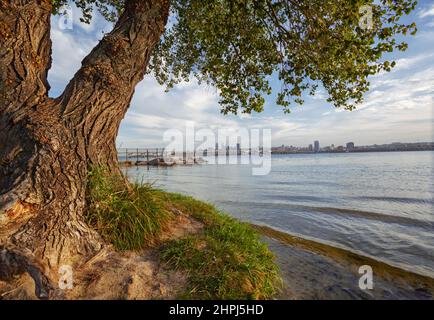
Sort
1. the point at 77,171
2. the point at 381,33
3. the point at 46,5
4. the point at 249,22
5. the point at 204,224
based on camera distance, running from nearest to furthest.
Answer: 1. the point at 77,171
2. the point at 46,5
3. the point at 381,33
4. the point at 204,224
5. the point at 249,22

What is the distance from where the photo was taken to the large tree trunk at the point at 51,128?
10.6 feet

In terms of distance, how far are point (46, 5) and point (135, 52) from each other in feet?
5.63

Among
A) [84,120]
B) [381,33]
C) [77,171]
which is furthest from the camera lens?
[381,33]

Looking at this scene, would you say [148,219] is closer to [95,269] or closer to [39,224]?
[95,269]

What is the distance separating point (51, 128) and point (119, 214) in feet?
5.47

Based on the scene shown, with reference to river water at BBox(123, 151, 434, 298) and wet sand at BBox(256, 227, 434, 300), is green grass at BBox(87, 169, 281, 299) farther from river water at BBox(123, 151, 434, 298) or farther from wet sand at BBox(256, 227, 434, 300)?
river water at BBox(123, 151, 434, 298)

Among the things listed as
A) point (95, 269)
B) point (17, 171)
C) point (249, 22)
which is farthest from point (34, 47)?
point (249, 22)

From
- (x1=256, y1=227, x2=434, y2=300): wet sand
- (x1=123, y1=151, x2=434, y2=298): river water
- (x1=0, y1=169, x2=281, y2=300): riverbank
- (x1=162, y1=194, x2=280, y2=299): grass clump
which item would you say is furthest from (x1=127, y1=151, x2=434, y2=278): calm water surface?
(x1=162, y1=194, x2=280, y2=299): grass clump

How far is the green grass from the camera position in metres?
3.53

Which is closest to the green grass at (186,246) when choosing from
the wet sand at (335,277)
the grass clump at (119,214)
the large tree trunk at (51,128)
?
the grass clump at (119,214)

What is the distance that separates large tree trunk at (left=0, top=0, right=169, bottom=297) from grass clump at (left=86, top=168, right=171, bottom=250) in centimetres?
16

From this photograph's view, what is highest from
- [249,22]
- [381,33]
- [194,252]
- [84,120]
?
[249,22]

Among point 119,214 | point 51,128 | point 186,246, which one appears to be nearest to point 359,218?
point 186,246

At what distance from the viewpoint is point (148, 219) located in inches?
172
